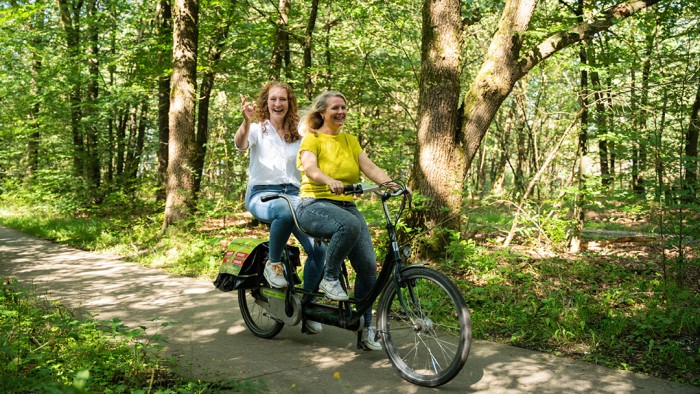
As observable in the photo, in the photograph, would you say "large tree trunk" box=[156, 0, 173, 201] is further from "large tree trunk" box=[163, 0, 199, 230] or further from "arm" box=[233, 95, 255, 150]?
"arm" box=[233, 95, 255, 150]

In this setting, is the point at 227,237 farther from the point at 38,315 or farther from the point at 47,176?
the point at 47,176

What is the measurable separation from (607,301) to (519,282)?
1063 millimetres

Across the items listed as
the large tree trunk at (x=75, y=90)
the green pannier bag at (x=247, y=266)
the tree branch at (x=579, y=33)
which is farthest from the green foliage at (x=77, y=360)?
the large tree trunk at (x=75, y=90)

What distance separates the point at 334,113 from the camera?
4344 mm

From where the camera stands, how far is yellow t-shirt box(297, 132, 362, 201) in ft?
14.1

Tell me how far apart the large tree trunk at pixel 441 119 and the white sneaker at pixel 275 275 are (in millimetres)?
3219

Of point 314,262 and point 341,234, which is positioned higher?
point 341,234

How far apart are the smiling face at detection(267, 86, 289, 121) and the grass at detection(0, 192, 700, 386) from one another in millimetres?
2660

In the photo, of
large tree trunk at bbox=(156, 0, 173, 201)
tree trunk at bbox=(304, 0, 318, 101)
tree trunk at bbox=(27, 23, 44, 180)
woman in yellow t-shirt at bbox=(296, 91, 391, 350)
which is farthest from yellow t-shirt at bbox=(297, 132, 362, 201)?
tree trunk at bbox=(27, 23, 44, 180)

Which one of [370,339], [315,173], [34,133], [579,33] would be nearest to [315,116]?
[315,173]

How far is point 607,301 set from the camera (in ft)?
18.2

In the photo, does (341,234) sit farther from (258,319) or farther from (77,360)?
(77,360)

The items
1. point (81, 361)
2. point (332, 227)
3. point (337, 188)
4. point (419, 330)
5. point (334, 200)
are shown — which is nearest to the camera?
point (81, 361)

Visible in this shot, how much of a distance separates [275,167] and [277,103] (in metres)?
0.60
